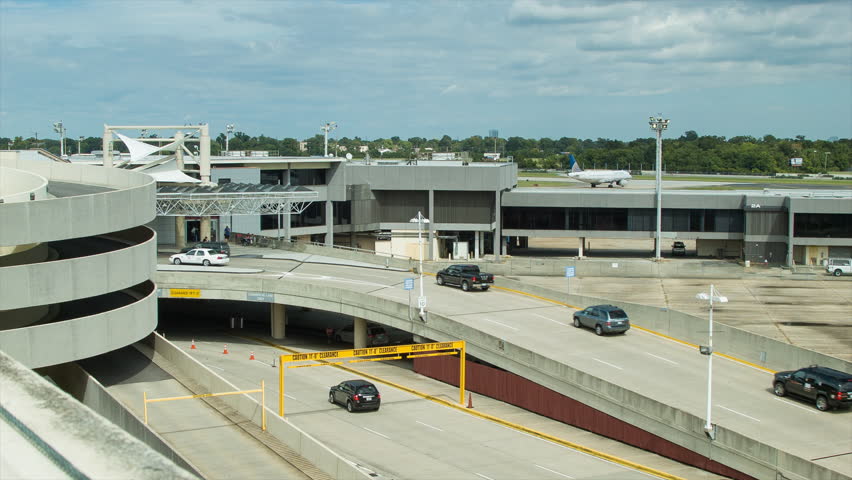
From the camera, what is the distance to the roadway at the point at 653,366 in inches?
1347

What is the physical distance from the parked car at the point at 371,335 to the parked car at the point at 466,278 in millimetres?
5565

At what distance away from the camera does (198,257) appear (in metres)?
59.4

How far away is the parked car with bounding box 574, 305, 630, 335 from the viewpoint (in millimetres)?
45438

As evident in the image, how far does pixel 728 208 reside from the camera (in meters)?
88.7

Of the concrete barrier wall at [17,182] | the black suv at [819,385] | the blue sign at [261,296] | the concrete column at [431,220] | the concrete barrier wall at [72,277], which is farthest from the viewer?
the concrete column at [431,220]

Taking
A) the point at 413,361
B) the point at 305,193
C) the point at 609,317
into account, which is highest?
the point at 305,193

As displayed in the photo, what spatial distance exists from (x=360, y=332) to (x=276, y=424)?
20.6 metres

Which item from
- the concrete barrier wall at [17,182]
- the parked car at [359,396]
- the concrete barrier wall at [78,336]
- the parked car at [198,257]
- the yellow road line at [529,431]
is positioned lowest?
the yellow road line at [529,431]

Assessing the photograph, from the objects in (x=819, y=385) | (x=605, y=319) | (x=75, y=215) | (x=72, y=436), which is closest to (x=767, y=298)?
(x=605, y=319)

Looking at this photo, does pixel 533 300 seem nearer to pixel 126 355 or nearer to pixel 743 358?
pixel 743 358

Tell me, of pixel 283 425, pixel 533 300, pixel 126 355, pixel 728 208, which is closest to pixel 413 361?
pixel 533 300

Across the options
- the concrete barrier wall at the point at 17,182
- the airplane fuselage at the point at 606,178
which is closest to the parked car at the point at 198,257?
the concrete barrier wall at the point at 17,182

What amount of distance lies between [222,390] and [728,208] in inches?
2569

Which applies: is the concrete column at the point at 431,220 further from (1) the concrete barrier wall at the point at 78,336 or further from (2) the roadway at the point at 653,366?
(1) the concrete barrier wall at the point at 78,336
